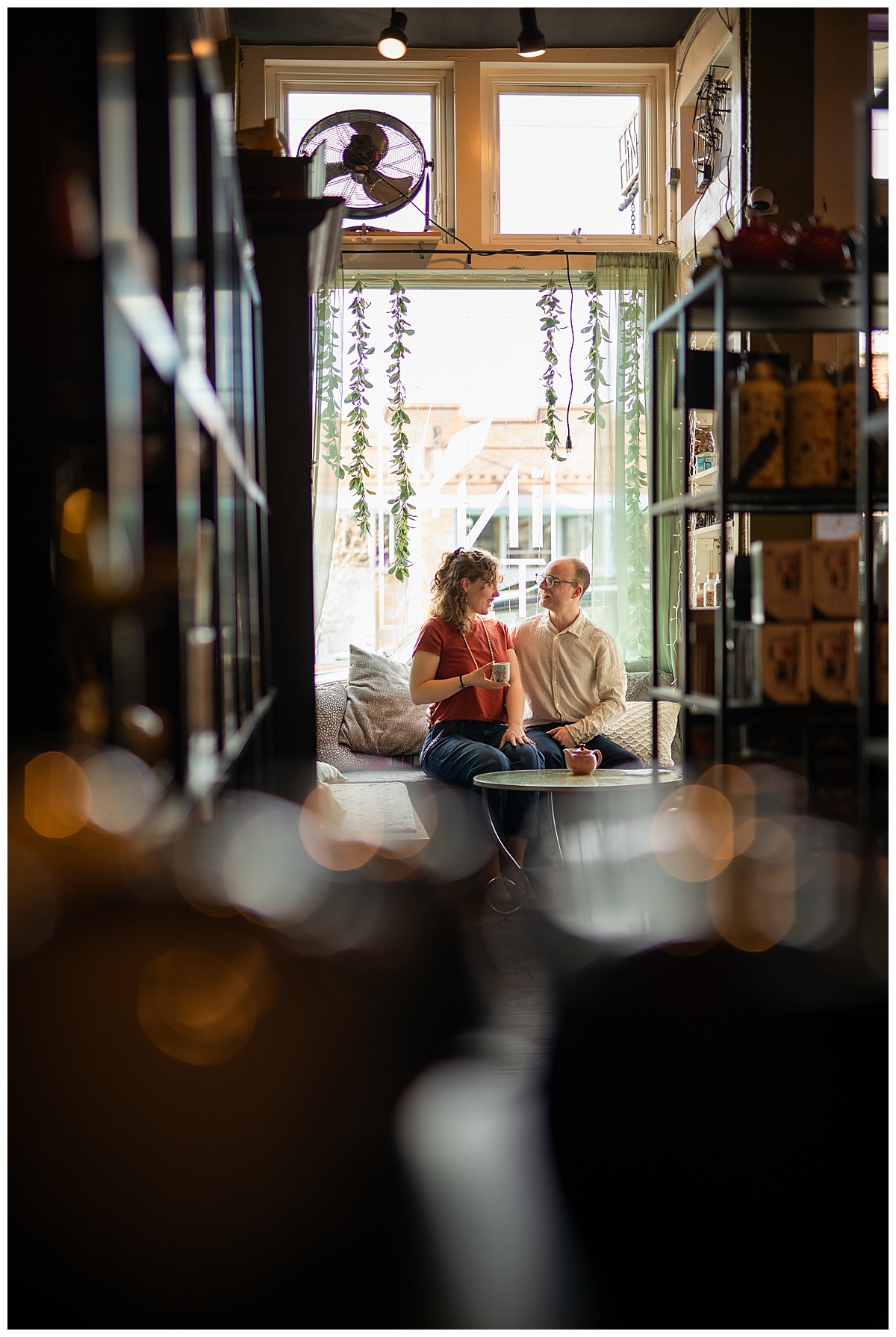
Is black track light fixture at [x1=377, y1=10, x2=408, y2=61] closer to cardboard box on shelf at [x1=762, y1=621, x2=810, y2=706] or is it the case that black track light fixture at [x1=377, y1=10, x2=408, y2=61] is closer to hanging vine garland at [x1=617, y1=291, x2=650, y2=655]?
hanging vine garland at [x1=617, y1=291, x2=650, y2=655]

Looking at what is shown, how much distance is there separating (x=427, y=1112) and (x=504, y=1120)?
145 millimetres

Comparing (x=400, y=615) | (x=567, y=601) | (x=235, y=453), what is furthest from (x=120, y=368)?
(x=400, y=615)

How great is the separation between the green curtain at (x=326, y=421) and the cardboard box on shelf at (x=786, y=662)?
273 centimetres

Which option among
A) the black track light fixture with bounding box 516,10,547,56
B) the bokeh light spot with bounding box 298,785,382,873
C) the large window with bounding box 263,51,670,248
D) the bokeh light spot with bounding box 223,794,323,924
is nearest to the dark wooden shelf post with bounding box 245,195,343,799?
the bokeh light spot with bounding box 223,794,323,924

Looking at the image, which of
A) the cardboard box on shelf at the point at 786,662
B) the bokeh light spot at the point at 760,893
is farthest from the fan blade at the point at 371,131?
the bokeh light spot at the point at 760,893

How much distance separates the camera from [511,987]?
8.07 ft

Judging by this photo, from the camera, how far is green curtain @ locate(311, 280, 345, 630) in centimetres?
430

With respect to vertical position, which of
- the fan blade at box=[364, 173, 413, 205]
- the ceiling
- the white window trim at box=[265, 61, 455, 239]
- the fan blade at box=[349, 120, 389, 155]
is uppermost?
the ceiling

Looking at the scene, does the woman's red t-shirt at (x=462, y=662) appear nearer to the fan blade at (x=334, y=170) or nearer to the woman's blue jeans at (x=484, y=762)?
the woman's blue jeans at (x=484, y=762)

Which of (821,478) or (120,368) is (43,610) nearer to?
(120,368)

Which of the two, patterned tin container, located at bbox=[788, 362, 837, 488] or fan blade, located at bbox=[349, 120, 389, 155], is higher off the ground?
fan blade, located at bbox=[349, 120, 389, 155]

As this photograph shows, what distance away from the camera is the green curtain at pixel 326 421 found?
4.30m

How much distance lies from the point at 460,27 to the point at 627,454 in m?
1.99

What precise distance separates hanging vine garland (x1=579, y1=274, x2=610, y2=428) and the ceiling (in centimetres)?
103
